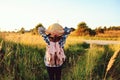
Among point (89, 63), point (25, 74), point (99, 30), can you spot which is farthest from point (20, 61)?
point (99, 30)

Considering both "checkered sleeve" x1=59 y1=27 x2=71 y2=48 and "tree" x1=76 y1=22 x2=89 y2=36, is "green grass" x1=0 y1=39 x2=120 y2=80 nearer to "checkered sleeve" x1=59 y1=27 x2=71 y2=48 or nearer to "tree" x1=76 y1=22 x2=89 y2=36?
"checkered sleeve" x1=59 y1=27 x2=71 y2=48

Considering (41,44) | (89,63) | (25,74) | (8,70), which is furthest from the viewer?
(41,44)

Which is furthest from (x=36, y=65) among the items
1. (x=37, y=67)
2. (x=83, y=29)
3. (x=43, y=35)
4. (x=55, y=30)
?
(x=83, y=29)

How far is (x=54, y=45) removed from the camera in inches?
218

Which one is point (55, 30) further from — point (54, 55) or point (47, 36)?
point (54, 55)

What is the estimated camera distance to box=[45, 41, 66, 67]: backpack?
18.0ft

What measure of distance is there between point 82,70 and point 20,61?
1460 millimetres

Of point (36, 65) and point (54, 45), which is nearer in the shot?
point (54, 45)

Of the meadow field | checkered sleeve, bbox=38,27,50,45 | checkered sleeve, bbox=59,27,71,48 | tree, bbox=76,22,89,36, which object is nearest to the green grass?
the meadow field

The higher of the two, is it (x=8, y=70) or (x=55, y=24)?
(x=55, y=24)

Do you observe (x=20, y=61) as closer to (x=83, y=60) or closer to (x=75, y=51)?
(x=83, y=60)

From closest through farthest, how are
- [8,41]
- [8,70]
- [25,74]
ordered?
[8,70] < [25,74] < [8,41]

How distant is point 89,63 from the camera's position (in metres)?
7.85

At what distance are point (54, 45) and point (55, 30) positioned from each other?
10.5 inches
